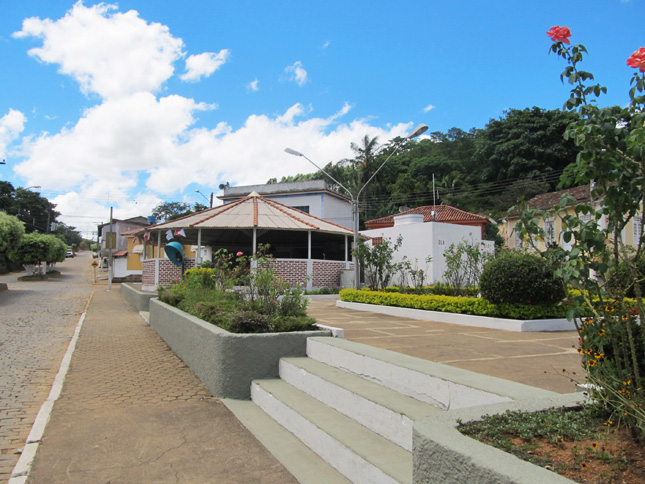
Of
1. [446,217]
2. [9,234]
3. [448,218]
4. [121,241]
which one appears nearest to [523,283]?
[448,218]

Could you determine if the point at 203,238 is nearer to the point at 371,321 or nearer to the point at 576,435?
the point at 371,321

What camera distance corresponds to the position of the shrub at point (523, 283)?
31.7 ft

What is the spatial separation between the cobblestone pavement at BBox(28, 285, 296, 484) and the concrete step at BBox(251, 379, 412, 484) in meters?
0.35

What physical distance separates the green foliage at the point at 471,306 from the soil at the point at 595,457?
Result: 24.9 feet

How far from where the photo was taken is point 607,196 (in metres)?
2.52

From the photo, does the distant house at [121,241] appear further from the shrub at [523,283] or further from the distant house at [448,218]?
the shrub at [523,283]

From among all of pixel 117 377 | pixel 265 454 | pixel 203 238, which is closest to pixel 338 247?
pixel 203 238

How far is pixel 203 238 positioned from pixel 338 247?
313 inches

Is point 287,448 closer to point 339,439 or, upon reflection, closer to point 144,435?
point 339,439

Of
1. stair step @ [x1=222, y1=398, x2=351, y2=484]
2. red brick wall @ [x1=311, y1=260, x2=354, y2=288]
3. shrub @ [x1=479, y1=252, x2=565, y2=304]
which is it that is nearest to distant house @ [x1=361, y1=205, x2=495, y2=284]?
red brick wall @ [x1=311, y1=260, x2=354, y2=288]

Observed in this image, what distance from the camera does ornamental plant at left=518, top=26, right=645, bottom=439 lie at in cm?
247

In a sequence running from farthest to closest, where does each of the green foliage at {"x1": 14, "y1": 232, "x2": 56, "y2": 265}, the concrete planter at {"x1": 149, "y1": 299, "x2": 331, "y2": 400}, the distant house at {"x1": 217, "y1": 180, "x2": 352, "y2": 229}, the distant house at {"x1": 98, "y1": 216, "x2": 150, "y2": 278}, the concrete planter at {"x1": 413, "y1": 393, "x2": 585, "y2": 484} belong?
the distant house at {"x1": 98, "y1": 216, "x2": 150, "y2": 278} → the distant house at {"x1": 217, "y1": 180, "x2": 352, "y2": 229} → the green foliage at {"x1": 14, "y1": 232, "x2": 56, "y2": 265} → the concrete planter at {"x1": 149, "y1": 299, "x2": 331, "y2": 400} → the concrete planter at {"x1": 413, "y1": 393, "x2": 585, "y2": 484}

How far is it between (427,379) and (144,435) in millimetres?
2828

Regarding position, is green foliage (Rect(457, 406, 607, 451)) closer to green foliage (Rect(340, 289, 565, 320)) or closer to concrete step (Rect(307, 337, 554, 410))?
concrete step (Rect(307, 337, 554, 410))
